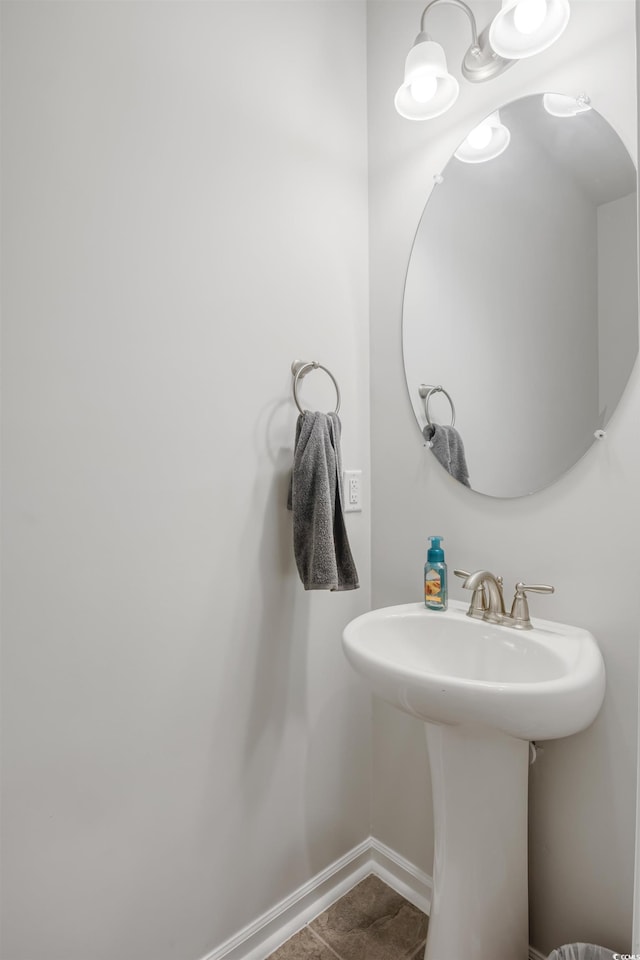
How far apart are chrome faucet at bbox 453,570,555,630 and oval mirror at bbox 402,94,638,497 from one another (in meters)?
0.22

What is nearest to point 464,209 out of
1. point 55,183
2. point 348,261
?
point 348,261

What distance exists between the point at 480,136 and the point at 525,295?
0.43 m

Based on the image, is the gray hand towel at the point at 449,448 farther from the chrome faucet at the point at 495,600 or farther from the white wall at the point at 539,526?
the chrome faucet at the point at 495,600

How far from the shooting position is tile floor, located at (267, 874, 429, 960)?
120 centimetres

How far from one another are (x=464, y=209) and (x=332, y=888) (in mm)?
1903

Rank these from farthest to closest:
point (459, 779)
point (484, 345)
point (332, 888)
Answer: point (332, 888) < point (484, 345) < point (459, 779)

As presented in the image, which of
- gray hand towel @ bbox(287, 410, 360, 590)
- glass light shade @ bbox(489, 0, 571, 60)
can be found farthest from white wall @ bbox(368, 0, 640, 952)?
gray hand towel @ bbox(287, 410, 360, 590)

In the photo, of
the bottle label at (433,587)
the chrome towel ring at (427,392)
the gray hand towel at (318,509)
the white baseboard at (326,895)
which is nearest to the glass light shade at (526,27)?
the chrome towel ring at (427,392)

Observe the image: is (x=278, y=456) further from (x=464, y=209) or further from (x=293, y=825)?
(x=293, y=825)

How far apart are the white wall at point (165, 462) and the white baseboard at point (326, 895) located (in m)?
0.04

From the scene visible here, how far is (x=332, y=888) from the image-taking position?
4.53ft

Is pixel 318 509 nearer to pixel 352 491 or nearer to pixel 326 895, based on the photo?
pixel 352 491

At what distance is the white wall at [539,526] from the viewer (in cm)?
98

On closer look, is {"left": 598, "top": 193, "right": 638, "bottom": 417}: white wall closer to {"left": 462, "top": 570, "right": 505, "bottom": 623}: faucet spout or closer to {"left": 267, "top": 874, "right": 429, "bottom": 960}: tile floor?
{"left": 462, "top": 570, "right": 505, "bottom": 623}: faucet spout
